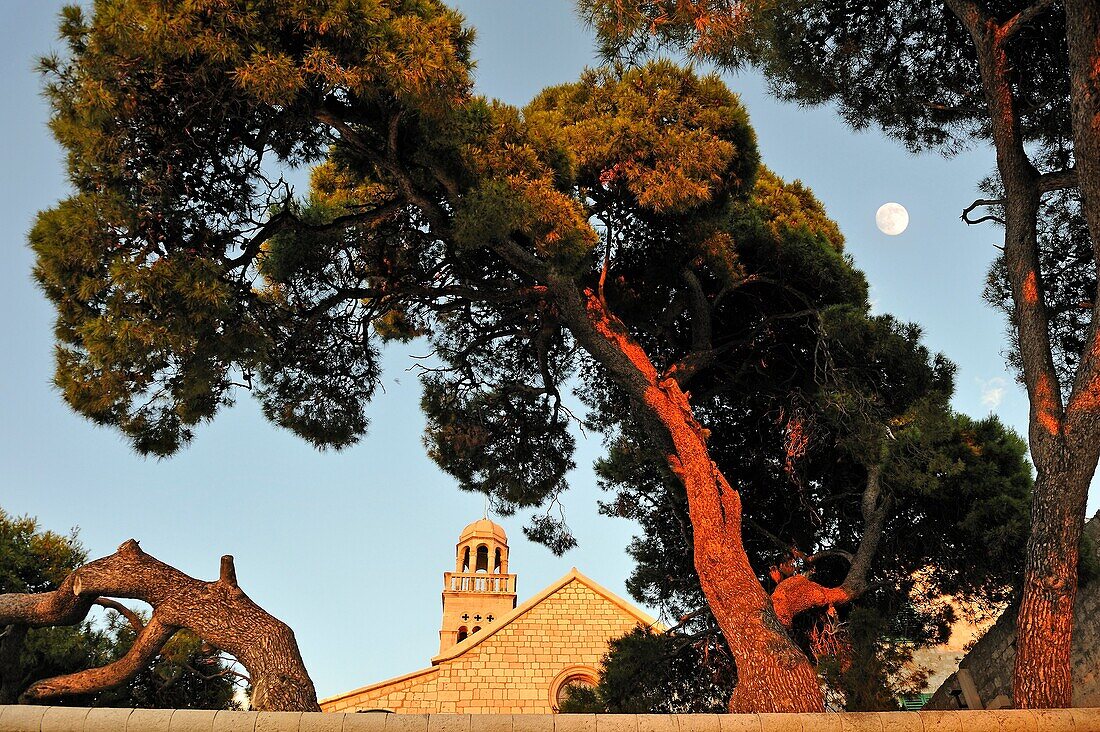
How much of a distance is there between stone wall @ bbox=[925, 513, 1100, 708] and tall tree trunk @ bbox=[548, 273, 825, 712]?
265 centimetres

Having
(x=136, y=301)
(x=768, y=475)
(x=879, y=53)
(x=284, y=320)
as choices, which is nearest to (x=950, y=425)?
(x=768, y=475)

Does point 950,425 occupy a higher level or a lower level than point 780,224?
lower

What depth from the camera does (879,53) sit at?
7.64 meters

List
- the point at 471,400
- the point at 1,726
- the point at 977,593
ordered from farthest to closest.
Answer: the point at 471,400 → the point at 977,593 → the point at 1,726

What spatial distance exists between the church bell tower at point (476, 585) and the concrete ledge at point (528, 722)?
21806 mm

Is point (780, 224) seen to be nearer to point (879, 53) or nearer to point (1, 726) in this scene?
point (879, 53)

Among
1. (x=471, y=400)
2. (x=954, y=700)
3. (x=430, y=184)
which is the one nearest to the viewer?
(x=430, y=184)

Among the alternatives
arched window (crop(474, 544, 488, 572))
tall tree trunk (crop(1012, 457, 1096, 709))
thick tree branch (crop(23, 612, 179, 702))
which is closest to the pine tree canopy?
thick tree branch (crop(23, 612, 179, 702))

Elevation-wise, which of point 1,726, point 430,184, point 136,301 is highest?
point 430,184

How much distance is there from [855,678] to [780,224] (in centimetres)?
429

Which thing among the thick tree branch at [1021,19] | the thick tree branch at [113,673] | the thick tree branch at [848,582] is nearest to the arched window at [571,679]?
the thick tree branch at [848,582]

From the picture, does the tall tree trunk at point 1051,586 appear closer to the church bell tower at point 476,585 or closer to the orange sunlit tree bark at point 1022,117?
the orange sunlit tree bark at point 1022,117

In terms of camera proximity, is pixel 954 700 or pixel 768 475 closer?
pixel 954 700

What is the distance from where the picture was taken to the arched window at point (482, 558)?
28000 millimetres
